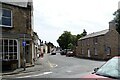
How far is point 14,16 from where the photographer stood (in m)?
25.0

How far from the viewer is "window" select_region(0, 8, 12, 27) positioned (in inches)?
950

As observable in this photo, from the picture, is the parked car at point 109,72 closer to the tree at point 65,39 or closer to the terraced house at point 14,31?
the terraced house at point 14,31

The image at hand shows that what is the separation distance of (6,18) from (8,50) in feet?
10.2

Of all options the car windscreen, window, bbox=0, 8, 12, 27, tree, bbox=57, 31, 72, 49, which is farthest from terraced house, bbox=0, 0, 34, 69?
tree, bbox=57, 31, 72, 49

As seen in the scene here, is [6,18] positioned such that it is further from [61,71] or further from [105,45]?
[105,45]

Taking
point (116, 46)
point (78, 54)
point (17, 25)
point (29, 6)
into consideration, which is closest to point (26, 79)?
point (17, 25)

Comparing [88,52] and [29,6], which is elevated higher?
[29,6]

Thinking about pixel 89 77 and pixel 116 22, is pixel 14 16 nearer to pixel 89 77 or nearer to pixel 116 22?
pixel 89 77

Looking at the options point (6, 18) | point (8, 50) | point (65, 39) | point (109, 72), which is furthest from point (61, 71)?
point (65, 39)

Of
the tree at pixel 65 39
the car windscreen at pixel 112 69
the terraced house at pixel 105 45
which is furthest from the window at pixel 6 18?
the tree at pixel 65 39

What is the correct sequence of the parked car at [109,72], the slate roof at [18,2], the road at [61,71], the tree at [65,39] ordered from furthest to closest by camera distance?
the tree at [65,39] < the slate roof at [18,2] < the road at [61,71] < the parked car at [109,72]

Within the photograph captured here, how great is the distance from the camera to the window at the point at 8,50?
2395 cm

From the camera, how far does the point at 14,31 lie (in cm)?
2492

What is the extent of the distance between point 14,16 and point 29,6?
2363 mm
